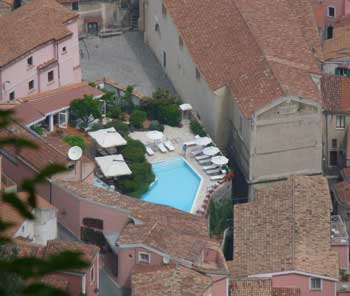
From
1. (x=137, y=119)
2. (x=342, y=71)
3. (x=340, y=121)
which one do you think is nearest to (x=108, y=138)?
(x=137, y=119)

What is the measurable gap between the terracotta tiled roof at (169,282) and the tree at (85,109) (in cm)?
1257

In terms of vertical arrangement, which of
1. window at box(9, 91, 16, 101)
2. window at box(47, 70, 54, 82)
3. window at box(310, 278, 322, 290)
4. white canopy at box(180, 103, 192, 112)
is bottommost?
window at box(310, 278, 322, 290)

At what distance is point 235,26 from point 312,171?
671 cm

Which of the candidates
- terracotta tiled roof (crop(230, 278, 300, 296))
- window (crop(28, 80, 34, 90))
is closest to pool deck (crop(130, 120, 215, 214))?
window (crop(28, 80, 34, 90))

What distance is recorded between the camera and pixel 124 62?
5688 cm

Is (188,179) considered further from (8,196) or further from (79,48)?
(8,196)

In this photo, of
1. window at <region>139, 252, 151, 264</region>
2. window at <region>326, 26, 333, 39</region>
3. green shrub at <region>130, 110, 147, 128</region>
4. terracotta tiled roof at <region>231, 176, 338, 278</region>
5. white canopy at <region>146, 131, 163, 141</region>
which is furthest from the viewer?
window at <region>326, 26, 333, 39</region>

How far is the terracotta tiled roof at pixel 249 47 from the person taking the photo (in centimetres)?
4775

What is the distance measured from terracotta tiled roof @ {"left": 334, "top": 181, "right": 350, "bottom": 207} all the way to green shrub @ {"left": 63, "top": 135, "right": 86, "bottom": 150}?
32.8 feet

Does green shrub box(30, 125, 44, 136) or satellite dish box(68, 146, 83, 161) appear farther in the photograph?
green shrub box(30, 125, 44, 136)

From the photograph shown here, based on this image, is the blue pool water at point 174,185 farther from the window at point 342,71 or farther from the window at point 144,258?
the window at point 342,71

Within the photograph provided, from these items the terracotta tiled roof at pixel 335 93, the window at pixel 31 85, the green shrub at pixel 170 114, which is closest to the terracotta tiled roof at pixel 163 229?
the green shrub at pixel 170 114

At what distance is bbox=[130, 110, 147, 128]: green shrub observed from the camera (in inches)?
1977

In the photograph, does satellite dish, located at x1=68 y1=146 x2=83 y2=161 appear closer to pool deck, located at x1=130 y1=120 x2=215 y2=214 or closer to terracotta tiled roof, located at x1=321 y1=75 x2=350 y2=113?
pool deck, located at x1=130 y1=120 x2=215 y2=214
